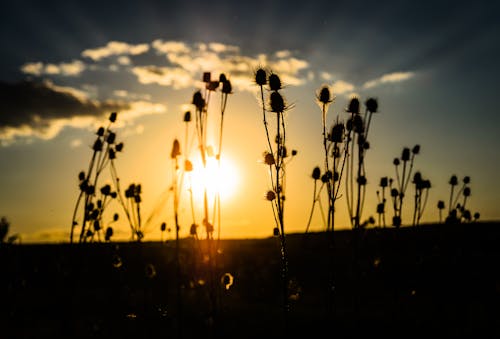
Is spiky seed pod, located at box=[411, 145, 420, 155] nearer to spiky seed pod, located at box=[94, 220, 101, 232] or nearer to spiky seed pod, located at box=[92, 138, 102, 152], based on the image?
spiky seed pod, located at box=[92, 138, 102, 152]

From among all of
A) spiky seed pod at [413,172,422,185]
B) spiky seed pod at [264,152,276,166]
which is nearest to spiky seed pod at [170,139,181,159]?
spiky seed pod at [264,152,276,166]

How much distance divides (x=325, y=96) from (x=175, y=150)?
2805 millimetres

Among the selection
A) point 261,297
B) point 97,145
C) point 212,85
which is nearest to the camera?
point 212,85

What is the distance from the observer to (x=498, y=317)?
8922mm

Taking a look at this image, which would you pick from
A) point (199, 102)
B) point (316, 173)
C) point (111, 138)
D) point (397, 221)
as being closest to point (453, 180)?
point (397, 221)

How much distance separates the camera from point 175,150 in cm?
759

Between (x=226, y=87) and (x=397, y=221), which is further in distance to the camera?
(x=397, y=221)

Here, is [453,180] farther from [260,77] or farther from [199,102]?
[199,102]

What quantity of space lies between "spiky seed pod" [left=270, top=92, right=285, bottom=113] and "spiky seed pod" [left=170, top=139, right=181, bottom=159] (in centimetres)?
245

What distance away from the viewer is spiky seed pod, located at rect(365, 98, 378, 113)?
23.9 feet

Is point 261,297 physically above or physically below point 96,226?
below

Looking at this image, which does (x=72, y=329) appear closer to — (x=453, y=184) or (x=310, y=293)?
(x=310, y=293)

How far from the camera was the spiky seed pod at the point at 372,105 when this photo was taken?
286 inches

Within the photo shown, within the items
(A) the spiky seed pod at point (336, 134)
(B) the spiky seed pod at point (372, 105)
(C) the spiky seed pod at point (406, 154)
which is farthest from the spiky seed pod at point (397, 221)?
(A) the spiky seed pod at point (336, 134)
